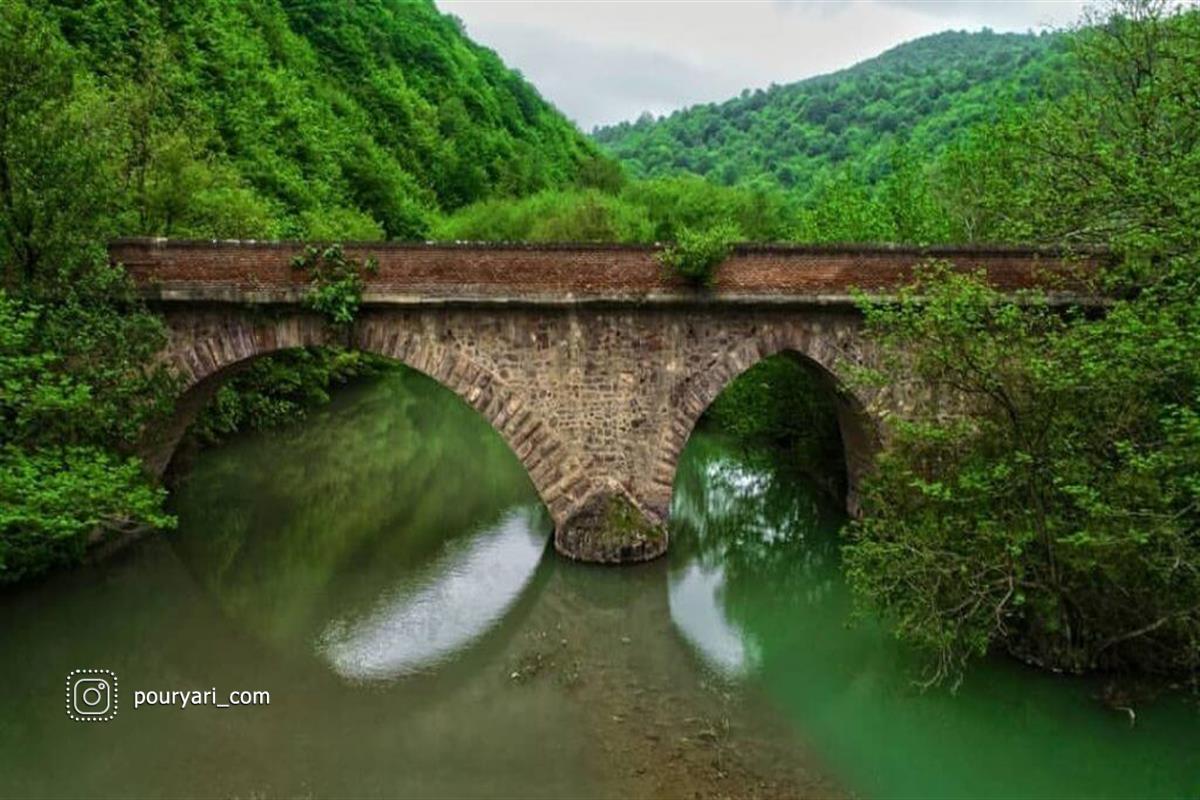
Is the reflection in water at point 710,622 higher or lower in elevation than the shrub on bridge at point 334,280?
lower

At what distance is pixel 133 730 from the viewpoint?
34.4 feet

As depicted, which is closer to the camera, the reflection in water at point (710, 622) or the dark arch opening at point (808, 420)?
the reflection in water at point (710, 622)

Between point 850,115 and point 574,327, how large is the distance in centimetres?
7741

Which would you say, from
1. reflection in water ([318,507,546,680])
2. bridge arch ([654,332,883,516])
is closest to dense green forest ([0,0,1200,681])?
bridge arch ([654,332,883,516])

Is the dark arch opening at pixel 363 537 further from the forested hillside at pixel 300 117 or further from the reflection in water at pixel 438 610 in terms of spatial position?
the forested hillside at pixel 300 117

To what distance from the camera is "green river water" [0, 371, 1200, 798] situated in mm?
9750

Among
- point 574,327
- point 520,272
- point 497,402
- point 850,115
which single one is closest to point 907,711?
point 574,327

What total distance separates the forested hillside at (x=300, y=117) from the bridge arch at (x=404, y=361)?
13.3 ft

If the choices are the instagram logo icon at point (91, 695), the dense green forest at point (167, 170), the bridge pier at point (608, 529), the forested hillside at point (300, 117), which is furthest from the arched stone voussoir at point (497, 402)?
the forested hillside at point (300, 117)

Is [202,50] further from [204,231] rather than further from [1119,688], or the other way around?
[1119,688]

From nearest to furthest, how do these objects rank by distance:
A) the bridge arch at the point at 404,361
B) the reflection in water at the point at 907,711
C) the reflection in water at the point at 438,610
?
the reflection in water at the point at 907,711 → the reflection in water at the point at 438,610 → the bridge arch at the point at 404,361

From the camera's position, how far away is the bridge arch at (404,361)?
14445mm

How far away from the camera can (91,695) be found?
37.3ft

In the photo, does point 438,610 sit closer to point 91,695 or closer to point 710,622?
point 710,622
